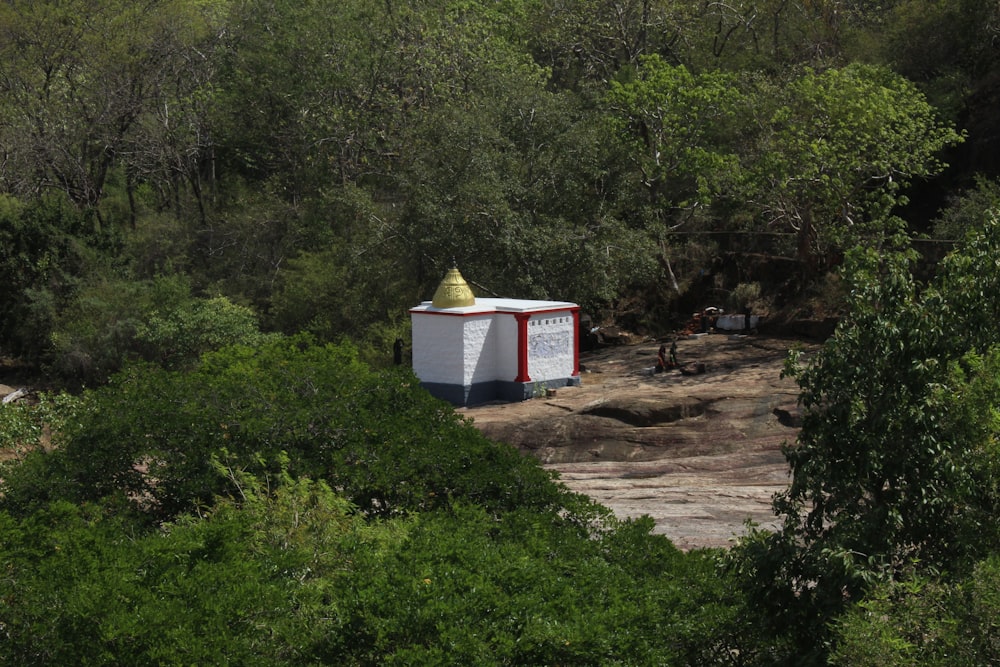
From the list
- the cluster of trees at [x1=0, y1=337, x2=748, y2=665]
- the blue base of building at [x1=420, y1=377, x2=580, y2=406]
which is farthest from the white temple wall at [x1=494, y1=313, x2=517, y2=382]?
the cluster of trees at [x1=0, y1=337, x2=748, y2=665]

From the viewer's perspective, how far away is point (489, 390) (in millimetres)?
24578

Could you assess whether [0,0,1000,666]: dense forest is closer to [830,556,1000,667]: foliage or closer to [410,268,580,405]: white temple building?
[830,556,1000,667]: foliage

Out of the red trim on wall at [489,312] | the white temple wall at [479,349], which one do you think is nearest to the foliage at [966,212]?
the red trim on wall at [489,312]

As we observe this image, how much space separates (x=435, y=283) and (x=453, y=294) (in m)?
6.10

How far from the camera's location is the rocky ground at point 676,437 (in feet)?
53.6

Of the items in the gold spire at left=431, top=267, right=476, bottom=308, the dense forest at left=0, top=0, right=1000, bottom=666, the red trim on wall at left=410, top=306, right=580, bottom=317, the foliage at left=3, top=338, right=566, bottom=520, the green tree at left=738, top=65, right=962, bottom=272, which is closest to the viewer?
the dense forest at left=0, top=0, right=1000, bottom=666

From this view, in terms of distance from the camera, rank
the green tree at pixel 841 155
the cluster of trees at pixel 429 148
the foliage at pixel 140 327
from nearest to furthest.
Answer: the green tree at pixel 841 155
the foliage at pixel 140 327
the cluster of trees at pixel 429 148

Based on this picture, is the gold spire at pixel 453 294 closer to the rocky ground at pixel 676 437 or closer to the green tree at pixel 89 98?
the rocky ground at pixel 676 437

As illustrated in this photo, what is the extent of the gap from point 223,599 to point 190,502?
3722 millimetres

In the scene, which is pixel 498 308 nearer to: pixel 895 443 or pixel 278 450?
pixel 278 450

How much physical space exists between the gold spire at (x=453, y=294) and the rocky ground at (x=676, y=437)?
2108mm

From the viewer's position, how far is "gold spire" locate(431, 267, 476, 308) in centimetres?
2434

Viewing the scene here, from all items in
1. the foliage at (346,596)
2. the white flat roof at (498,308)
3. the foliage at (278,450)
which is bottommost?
the foliage at (346,596)

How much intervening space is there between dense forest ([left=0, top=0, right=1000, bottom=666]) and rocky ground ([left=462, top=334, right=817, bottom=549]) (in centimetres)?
291
